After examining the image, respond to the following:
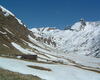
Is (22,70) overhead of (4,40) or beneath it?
beneath

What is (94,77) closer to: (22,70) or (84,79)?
(84,79)

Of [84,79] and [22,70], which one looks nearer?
[22,70]

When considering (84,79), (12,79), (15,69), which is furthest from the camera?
(84,79)

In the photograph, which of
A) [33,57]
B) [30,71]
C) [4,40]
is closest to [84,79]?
[30,71]

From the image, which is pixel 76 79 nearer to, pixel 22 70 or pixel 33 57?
pixel 22 70

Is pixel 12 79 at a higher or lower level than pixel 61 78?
lower

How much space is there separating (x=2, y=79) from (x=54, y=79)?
17.1m

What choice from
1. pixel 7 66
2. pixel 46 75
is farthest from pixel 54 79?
pixel 7 66

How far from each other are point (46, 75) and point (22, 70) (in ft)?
13.0

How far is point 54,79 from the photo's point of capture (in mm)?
38969

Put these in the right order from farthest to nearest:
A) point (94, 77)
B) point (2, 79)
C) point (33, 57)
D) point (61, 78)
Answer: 1. point (33, 57)
2. point (94, 77)
3. point (61, 78)
4. point (2, 79)

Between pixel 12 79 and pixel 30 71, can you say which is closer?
pixel 12 79

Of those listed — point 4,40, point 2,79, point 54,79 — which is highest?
point 4,40

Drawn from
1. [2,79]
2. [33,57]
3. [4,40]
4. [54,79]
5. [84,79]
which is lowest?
[2,79]
